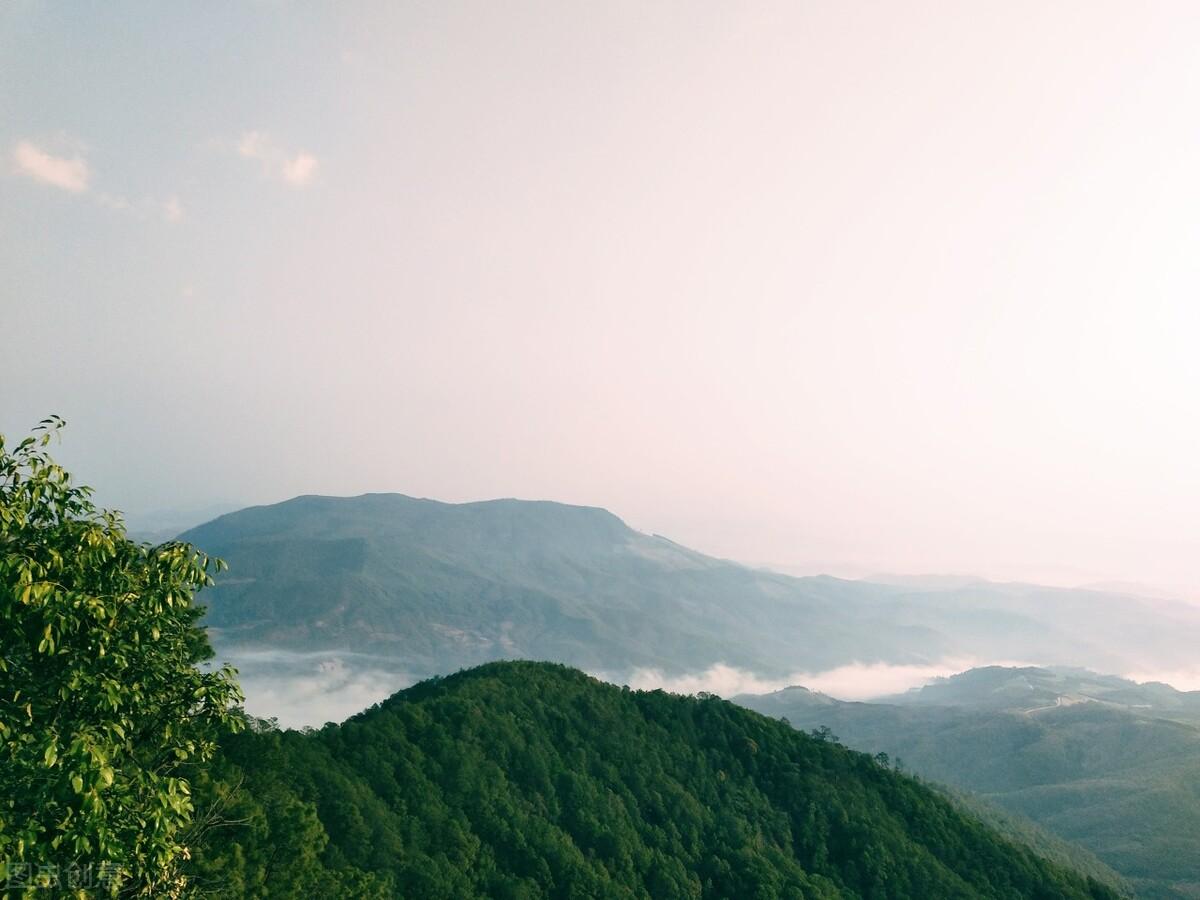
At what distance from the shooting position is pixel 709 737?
108250mm

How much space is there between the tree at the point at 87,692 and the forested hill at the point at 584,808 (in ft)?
97.1

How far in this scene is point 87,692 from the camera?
14234 mm

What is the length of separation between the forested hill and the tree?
1165 inches

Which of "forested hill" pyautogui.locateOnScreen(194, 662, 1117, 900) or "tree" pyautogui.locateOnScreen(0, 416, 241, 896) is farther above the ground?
"tree" pyautogui.locateOnScreen(0, 416, 241, 896)

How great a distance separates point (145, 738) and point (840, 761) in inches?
4307

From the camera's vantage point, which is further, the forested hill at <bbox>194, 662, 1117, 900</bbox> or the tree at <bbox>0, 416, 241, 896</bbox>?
the forested hill at <bbox>194, 662, 1117, 900</bbox>

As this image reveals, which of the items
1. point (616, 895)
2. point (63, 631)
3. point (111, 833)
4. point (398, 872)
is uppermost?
point (63, 631)

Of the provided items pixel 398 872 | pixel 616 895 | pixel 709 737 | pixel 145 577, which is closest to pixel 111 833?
pixel 145 577

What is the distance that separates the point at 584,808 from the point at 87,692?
266 ft

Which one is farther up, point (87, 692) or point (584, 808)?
point (87, 692)

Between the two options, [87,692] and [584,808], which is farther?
[584,808]

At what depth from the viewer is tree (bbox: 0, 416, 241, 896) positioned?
489 inches

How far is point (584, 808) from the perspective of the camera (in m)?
86.2

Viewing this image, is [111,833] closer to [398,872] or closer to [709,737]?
[398,872]
